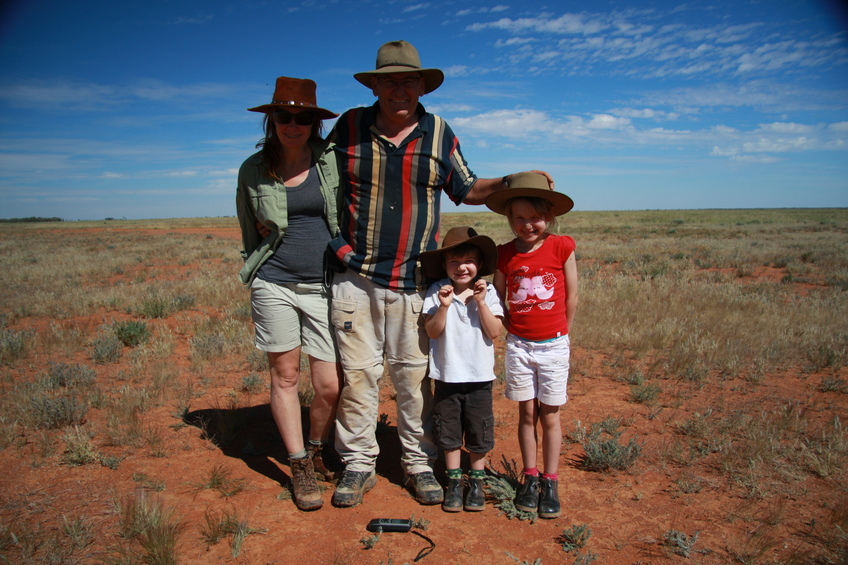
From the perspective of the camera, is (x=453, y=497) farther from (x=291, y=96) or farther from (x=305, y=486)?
(x=291, y=96)

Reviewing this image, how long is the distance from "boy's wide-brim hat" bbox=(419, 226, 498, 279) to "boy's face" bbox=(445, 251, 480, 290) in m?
0.06

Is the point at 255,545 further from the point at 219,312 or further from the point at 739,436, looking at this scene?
the point at 219,312

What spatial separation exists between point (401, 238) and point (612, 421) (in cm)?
241

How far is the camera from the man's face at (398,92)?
9.52ft

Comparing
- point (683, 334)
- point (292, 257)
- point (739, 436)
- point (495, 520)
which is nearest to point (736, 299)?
point (683, 334)

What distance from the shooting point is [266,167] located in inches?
119

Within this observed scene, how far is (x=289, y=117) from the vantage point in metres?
2.96

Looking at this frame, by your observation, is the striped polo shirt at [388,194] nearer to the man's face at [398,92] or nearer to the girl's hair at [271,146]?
the man's face at [398,92]

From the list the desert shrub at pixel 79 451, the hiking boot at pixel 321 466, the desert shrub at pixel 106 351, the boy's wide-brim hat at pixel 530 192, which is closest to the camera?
the boy's wide-brim hat at pixel 530 192

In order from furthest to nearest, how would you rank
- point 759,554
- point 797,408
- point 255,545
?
1. point 797,408
2. point 255,545
3. point 759,554

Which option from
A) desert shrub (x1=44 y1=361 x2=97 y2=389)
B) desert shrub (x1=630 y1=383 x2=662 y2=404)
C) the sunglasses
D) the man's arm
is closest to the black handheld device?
the man's arm

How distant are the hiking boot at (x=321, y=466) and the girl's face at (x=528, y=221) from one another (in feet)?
6.57

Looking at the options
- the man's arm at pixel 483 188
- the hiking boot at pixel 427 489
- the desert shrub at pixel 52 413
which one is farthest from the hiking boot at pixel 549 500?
the desert shrub at pixel 52 413

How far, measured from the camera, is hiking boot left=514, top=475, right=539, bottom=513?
117 inches
